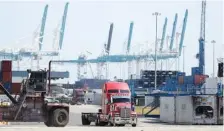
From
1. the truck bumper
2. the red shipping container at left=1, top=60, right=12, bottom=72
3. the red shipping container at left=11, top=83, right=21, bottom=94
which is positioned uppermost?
the red shipping container at left=1, top=60, right=12, bottom=72

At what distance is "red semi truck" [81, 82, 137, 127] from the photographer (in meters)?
38.4

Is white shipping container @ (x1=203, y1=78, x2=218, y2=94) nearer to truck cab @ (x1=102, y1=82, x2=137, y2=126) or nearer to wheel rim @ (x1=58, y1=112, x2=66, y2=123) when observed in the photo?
truck cab @ (x1=102, y1=82, x2=137, y2=126)

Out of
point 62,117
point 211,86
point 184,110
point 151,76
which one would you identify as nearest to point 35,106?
point 62,117

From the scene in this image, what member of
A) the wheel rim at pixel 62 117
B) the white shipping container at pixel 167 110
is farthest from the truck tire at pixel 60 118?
the white shipping container at pixel 167 110

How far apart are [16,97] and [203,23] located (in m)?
102

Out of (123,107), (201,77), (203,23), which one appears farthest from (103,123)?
(203,23)

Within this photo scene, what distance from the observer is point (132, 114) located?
38.6 metres

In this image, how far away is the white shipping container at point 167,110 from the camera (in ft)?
167

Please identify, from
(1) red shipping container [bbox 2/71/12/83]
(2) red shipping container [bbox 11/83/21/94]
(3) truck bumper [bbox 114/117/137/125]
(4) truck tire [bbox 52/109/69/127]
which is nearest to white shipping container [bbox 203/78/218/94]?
(3) truck bumper [bbox 114/117/137/125]

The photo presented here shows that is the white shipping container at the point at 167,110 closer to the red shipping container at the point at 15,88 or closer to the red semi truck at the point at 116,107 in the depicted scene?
the red semi truck at the point at 116,107

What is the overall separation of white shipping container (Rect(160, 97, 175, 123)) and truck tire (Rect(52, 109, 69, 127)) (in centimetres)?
1952

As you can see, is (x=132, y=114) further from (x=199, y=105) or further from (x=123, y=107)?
(x=199, y=105)

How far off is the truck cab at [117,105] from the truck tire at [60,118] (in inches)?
239

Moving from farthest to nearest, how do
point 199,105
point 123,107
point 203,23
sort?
point 203,23 < point 199,105 < point 123,107
